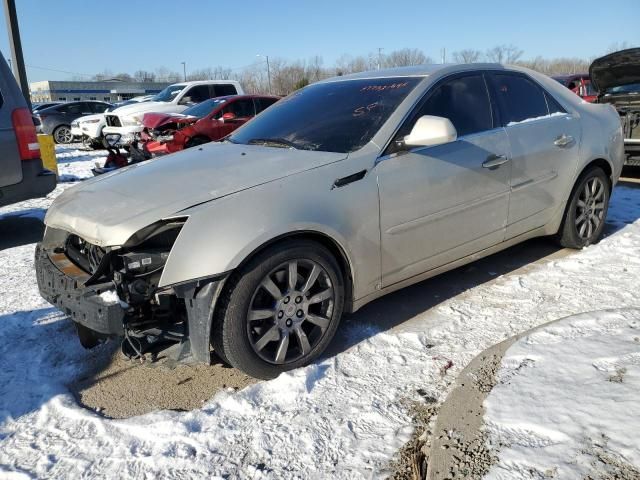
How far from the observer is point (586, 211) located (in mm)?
4742

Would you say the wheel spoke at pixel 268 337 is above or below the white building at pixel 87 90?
below

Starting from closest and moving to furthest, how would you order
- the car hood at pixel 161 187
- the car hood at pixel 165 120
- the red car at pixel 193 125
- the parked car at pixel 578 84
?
the car hood at pixel 161 187 → the red car at pixel 193 125 → the car hood at pixel 165 120 → the parked car at pixel 578 84

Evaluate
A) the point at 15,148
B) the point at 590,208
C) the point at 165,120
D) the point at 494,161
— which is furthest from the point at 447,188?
the point at 165,120

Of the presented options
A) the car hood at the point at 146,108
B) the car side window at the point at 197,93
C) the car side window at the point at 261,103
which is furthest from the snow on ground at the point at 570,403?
the car side window at the point at 197,93

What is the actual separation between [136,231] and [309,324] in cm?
109

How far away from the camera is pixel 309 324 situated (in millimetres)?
3027

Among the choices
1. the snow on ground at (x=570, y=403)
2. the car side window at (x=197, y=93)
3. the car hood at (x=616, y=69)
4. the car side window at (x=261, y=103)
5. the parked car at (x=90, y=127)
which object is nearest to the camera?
the snow on ground at (x=570, y=403)

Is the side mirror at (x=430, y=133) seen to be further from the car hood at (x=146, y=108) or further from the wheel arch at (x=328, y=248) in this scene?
the car hood at (x=146, y=108)

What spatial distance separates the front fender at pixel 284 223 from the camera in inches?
99.5

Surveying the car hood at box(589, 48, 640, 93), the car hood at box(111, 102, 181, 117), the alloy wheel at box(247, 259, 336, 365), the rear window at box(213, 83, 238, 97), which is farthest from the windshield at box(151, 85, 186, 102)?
the alloy wheel at box(247, 259, 336, 365)

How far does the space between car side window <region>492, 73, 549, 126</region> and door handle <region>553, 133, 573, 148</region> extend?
226 millimetres

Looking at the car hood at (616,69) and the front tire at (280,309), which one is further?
the car hood at (616,69)

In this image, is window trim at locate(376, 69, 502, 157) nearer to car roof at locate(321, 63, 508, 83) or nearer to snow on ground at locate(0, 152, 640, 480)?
car roof at locate(321, 63, 508, 83)

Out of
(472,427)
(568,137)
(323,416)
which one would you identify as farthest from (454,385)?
(568,137)
